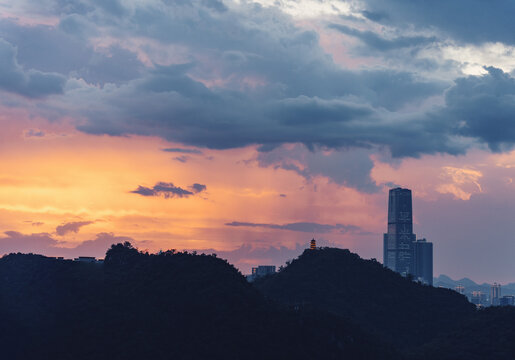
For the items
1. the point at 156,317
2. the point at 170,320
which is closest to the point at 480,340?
the point at 170,320

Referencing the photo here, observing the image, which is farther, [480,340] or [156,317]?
[480,340]

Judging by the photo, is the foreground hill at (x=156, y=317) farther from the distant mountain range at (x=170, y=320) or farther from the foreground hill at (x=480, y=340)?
the foreground hill at (x=480, y=340)

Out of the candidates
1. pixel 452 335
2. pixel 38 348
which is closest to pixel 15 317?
pixel 38 348

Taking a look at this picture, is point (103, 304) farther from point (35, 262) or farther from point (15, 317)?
point (35, 262)

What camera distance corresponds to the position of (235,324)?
145250mm

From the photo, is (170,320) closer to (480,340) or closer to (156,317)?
(156,317)

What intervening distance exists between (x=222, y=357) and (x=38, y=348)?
116 feet

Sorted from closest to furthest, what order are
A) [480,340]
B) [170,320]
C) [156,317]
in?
1. [170,320]
2. [156,317]
3. [480,340]

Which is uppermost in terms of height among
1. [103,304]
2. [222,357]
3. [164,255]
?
[164,255]

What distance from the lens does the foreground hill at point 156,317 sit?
136125mm

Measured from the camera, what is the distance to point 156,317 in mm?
145000

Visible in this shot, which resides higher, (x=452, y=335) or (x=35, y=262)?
(x=35, y=262)

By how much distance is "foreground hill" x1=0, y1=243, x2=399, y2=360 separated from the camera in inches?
5359

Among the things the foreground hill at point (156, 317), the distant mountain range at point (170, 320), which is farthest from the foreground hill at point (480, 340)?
the foreground hill at point (156, 317)
